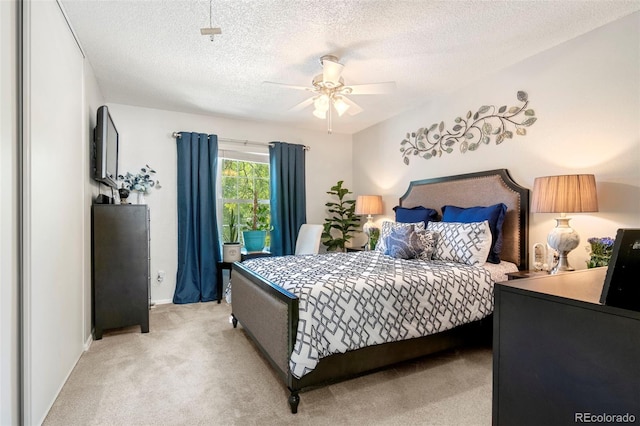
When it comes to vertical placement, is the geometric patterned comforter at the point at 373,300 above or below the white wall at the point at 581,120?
below

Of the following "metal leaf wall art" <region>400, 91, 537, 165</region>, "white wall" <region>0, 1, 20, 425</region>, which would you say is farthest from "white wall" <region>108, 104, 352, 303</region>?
"white wall" <region>0, 1, 20, 425</region>

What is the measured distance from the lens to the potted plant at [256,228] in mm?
4367

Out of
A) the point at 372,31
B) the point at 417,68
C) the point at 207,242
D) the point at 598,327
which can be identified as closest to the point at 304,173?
the point at 207,242

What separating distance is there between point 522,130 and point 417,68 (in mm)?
1113

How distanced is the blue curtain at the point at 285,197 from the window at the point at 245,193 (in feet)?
0.55

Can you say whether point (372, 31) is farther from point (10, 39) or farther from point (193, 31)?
point (10, 39)

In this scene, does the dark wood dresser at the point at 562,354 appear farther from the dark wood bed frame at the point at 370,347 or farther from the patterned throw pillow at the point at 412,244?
the patterned throw pillow at the point at 412,244

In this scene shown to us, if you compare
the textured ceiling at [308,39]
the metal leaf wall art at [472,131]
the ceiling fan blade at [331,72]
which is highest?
the textured ceiling at [308,39]

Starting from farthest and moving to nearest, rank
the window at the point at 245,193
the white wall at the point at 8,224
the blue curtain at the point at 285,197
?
1. the blue curtain at the point at 285,197
2. the window at the point at 245,193
3. the white wall at the point at 8,224

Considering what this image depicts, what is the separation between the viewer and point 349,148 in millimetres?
5426

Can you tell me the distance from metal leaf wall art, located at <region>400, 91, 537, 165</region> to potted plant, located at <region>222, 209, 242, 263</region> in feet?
8.27

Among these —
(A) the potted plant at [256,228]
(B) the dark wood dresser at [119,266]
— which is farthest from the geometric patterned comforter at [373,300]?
(A) the potted plant at [256,228]

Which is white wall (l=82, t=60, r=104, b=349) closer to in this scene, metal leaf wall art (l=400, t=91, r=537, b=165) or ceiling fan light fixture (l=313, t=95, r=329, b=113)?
ceiling fan light fixture (l=313, t=95, r=329, b=113)

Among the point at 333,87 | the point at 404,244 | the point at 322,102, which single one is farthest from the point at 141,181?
the point at 404,244
